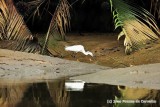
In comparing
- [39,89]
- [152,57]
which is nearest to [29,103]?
[39,89]

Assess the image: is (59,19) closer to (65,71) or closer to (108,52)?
(108,52)

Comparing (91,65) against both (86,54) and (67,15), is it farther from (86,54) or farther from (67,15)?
(67,15)

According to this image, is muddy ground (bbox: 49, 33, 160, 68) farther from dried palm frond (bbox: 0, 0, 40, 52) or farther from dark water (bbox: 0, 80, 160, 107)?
dark water (bbox: 0, 80, 160, 107)

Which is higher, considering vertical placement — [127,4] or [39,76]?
[127,4]

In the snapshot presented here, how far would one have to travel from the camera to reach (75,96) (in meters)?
6.86

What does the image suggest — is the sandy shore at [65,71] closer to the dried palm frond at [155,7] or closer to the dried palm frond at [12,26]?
the dried palm frond at [12,26]

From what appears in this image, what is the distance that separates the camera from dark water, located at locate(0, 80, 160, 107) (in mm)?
6223

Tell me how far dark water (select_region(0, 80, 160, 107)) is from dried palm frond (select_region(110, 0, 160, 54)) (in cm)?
361

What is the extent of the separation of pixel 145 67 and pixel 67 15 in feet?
14.2

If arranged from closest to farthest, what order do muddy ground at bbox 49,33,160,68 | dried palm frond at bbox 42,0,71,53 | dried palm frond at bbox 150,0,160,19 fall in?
muddy ground at bbox 49,33,160,68
dried palm frond at bbox 42,0,71,53
dried palm frond at bbox 150,0,160,19

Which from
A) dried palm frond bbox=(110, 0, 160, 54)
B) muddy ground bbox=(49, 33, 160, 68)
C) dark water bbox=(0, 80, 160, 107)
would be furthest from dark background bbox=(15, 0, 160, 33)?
dark water bbox=(0, 80, 160, 107)

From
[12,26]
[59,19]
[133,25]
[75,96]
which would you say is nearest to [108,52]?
[133,25]

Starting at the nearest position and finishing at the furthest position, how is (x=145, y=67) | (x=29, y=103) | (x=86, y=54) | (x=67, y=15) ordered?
(x=29, y=103), (x=145, y=67), (x=86, y=54), (x=67, y=15)

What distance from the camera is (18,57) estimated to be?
10.6m
